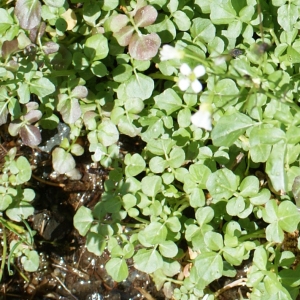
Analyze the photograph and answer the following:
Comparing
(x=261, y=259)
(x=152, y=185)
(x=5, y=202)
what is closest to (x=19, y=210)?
(x=5, y=202)

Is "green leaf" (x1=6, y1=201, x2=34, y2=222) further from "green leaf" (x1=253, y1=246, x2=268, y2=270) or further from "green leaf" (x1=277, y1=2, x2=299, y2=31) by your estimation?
"green leaf" (x1=277, y1=2, x2=299, y2=31)

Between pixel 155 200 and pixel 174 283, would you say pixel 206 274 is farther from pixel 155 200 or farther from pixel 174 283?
pixel 174 283

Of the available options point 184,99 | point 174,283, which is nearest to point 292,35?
point 184,99

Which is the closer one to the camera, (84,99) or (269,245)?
(269,245)

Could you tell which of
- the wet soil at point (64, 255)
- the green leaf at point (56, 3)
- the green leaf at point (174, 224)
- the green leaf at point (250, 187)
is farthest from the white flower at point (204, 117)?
the wet soil at point (64, 255)

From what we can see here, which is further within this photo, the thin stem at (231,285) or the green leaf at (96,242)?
the thin stem at (231,285)

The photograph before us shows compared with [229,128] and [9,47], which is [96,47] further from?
[229,128]

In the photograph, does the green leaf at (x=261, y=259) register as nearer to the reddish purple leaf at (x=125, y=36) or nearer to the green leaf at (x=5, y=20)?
the reddish purple leaf at (x=125, y=36)
